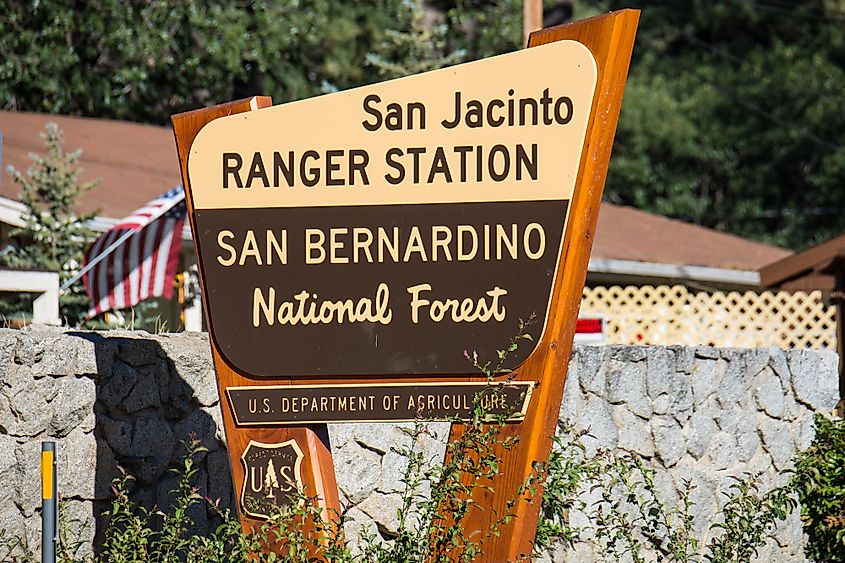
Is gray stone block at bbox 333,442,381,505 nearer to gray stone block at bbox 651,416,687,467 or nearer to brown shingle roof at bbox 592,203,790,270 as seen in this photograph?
gray stone block at bbox 651,416,687,467

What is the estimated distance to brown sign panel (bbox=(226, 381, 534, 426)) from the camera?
5.45 meters

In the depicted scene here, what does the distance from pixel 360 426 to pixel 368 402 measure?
1897 millimetres

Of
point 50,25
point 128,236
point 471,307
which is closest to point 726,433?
point 471,307

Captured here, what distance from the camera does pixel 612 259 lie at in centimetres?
1645

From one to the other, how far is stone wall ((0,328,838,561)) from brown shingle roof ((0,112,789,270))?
731cm

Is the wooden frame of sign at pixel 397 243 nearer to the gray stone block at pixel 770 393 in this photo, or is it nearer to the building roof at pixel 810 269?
the gray stone block at pixel 770 393

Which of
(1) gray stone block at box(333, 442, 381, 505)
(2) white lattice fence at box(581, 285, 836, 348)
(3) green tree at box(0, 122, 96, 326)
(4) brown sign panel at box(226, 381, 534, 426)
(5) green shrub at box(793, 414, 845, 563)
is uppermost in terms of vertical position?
(3) green tree at box(0, 122, 96, 326)

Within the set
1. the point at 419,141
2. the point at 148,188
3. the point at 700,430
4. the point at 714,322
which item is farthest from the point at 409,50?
the point at 419,141

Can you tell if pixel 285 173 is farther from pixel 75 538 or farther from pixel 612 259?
pixel 612 259

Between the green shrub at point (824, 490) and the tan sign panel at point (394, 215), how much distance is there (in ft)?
11.1

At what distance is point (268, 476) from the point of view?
5.67 metres

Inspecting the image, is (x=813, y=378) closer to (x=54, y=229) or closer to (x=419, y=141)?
(x=419, y=141)

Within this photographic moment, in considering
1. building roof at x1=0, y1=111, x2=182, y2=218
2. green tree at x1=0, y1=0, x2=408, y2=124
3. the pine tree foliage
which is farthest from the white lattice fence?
green tree at x1=0, y1=0, x2=408, y2=124

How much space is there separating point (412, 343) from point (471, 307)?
0.97ft
